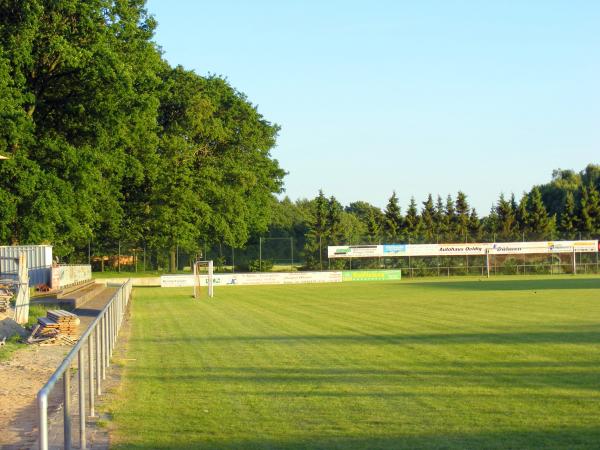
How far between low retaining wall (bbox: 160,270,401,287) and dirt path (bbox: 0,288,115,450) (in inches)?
1531

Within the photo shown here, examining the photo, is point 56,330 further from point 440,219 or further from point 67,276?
point 440,219

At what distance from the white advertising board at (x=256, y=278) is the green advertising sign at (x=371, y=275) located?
3.80 ft

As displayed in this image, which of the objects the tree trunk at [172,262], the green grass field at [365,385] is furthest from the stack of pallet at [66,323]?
the tree trunk at [172,262]

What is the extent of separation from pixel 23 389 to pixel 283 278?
50159mm

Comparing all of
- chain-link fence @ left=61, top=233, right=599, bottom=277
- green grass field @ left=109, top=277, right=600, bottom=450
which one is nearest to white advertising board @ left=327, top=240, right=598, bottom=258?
chain-link fence @ left=61, top=233, right=599, bottom=277

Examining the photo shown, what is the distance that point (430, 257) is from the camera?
71750 mm

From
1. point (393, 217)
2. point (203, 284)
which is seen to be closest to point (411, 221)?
point (393, 217)

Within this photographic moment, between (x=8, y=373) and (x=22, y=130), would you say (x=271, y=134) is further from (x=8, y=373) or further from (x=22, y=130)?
(x=8, y=373)

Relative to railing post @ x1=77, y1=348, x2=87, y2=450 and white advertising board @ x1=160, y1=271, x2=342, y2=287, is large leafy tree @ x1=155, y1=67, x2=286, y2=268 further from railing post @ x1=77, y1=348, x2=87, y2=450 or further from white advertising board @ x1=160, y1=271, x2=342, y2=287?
railing post @ x1=77, y1=348, x2=87, y2=450

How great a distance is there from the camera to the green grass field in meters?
8.23

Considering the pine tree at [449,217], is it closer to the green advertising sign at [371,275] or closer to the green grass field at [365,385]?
the green advertising sign at [371,275]

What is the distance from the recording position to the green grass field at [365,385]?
8.23 meters

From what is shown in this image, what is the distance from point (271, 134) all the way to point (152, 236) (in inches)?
610

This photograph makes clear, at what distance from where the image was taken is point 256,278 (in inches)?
2404
